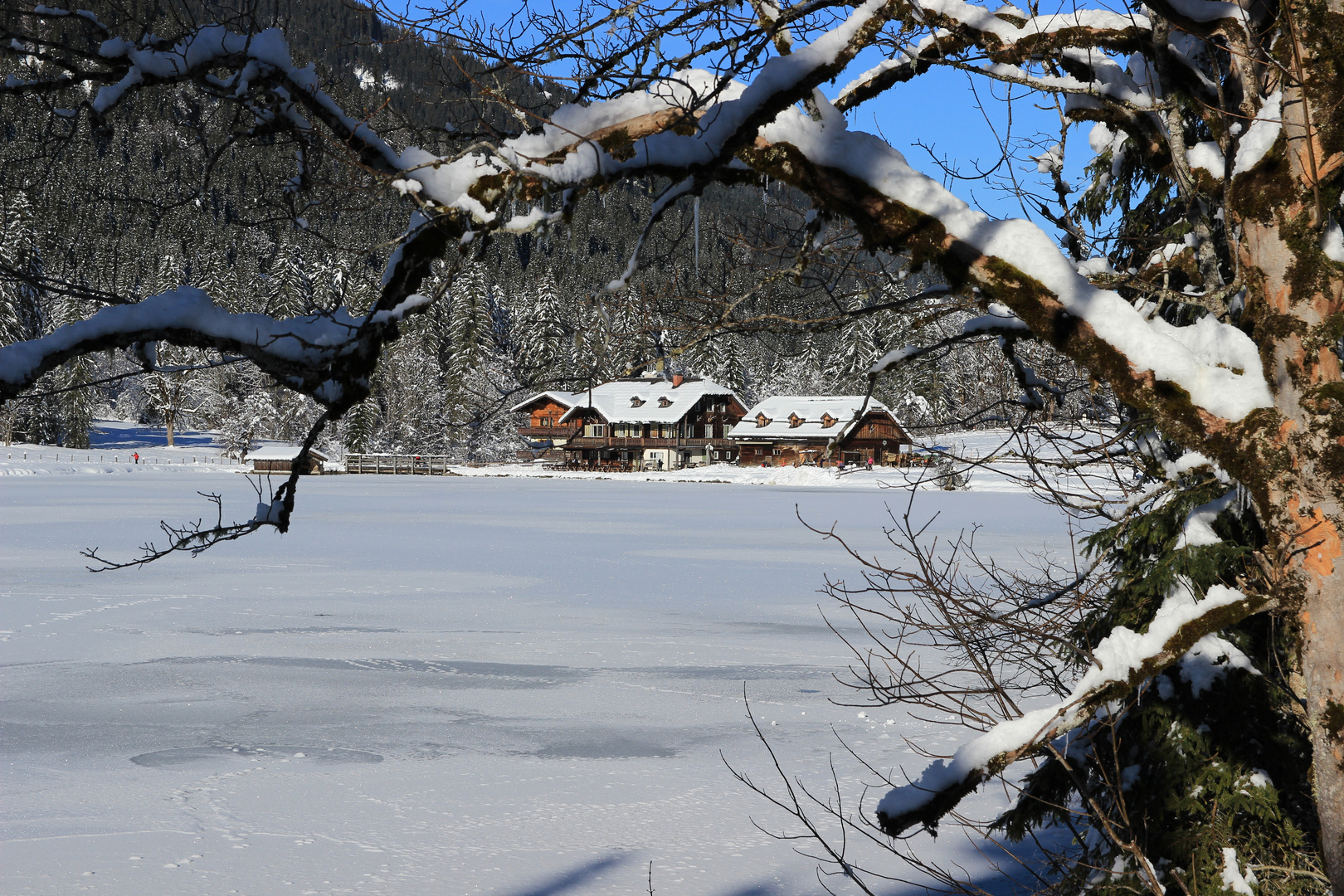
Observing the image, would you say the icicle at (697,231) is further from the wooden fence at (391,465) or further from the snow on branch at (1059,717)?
the wooden fence at (391,465)

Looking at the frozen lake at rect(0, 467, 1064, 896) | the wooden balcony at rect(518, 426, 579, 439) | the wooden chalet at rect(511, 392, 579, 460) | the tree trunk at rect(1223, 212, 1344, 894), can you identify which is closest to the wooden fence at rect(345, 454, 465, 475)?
the wooden balcony at rect(518, 426, 579, 439)

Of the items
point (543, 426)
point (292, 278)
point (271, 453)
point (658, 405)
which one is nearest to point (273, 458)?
point (271, 453)

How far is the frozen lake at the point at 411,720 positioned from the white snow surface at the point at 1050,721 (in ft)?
14.9

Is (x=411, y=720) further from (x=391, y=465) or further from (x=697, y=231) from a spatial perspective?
(x=391, y=465)

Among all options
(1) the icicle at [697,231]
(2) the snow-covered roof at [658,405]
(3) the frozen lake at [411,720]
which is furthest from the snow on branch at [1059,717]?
(2) the snow-covered roof at [658,405]

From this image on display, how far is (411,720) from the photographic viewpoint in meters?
10.7

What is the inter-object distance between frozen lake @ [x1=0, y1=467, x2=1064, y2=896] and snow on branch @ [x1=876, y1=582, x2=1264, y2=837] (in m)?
4.54

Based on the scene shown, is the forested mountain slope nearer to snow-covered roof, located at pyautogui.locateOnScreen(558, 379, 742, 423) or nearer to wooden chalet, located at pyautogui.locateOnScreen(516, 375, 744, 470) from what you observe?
snow-covered roof, located at pyautogui.locateOnScreen(558, 379, 742, 423)

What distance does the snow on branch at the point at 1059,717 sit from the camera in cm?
284

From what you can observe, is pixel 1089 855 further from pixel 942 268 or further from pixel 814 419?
pixel 814 419

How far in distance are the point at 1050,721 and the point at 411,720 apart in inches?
349

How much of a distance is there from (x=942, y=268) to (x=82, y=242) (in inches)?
130

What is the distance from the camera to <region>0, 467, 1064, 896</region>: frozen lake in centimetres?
732

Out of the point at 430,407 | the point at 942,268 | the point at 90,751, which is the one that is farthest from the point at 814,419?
the point at 942,268
